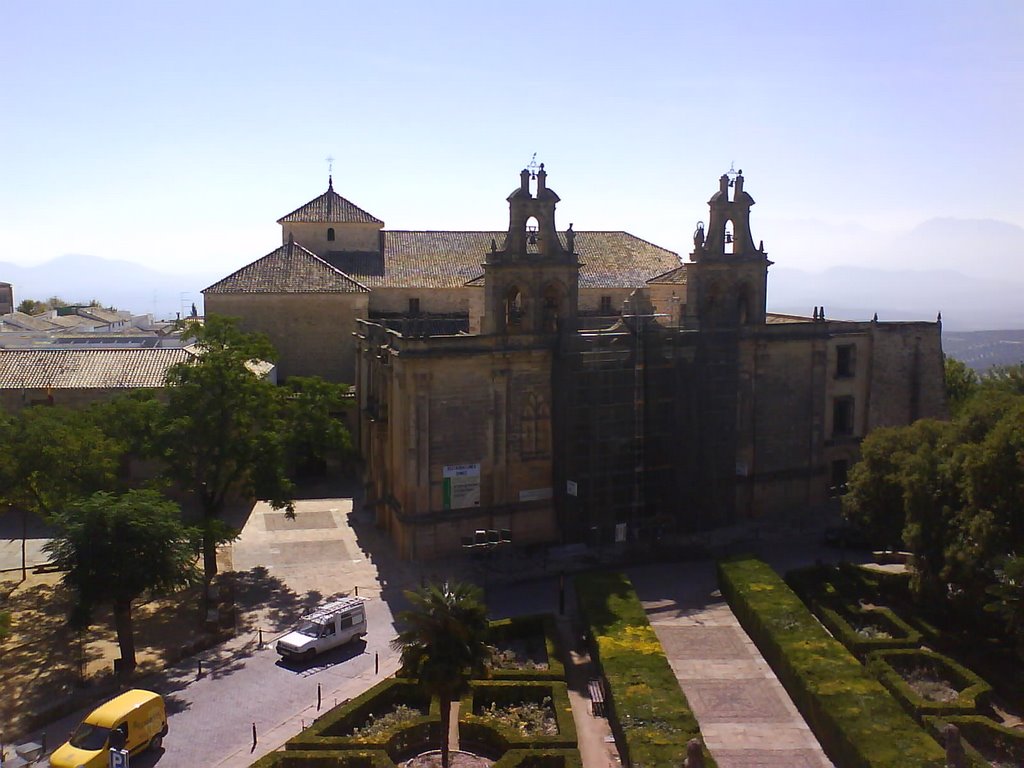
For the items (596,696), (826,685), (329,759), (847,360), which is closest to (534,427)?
(596,696)

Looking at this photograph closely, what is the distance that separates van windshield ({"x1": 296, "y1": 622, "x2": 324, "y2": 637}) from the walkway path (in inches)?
391

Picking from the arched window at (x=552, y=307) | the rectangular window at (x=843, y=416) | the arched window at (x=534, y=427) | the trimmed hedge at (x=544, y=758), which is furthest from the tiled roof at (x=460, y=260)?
the trimmed hedge at (x=544, y=758)

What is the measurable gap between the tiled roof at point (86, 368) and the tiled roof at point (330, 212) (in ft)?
40.0

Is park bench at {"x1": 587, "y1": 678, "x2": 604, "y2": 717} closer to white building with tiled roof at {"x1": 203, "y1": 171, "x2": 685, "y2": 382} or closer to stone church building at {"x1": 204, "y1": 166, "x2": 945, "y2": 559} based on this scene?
stone church building at {"x1": 204, "y1": 166, "x2": 945, "y2": 559}

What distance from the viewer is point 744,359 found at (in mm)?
36562

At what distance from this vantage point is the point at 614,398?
3250cm

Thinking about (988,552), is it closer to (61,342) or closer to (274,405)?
(274,405)

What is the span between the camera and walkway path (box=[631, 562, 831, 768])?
19.9 metres

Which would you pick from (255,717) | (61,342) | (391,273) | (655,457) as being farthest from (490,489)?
(61,342)

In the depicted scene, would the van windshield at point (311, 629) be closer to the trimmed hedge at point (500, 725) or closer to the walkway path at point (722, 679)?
the trimmed hedge at point (500, 725)

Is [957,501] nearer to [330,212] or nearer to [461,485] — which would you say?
[461,485]

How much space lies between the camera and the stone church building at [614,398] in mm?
31391

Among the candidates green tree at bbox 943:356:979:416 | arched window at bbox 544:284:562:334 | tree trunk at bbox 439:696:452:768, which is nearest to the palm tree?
tree trunk at bbox 439:696:452:768

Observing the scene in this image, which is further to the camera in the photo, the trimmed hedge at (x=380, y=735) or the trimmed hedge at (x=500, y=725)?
the trimmed hedge at (x=500, y=725)
